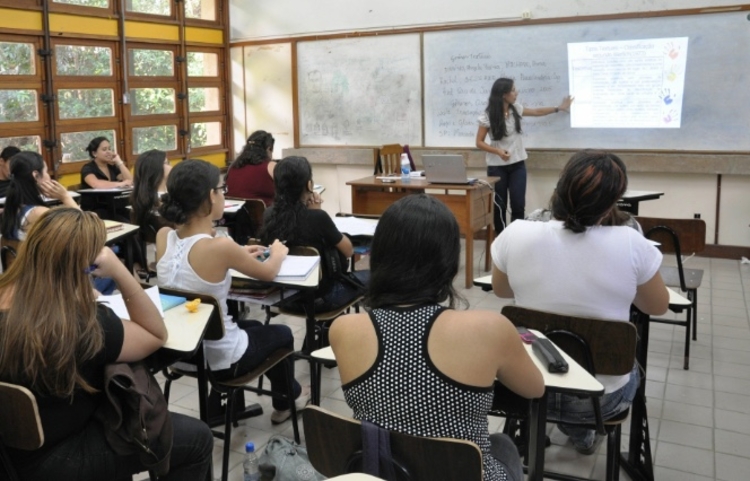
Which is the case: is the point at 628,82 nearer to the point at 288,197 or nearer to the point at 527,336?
the point at 288,197

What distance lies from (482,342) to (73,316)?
3.22ft

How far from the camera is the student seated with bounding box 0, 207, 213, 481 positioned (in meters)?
1.61

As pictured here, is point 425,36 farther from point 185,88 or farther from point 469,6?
point 185,88

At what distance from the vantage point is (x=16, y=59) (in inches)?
215

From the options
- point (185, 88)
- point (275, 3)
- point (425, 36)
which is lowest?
point (185, 88)

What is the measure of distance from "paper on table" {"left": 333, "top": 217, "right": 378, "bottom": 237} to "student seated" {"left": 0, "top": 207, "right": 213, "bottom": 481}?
6.16 ft

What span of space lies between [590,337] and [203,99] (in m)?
6.32

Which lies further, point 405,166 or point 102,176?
point 405,166

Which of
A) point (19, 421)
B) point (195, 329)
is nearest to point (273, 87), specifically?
point (195, 329)

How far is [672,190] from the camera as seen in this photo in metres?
6.04

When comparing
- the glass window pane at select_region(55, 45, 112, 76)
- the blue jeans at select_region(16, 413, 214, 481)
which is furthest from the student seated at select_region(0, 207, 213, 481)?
the glass window pane at select_region(55, 45, 112, 76)

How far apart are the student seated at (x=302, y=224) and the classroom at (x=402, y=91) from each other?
2.71ft

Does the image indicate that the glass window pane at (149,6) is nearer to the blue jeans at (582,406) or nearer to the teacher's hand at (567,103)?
the teacher's hand at (567,103)

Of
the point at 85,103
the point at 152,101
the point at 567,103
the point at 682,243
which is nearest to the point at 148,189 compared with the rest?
the point at 85,103
